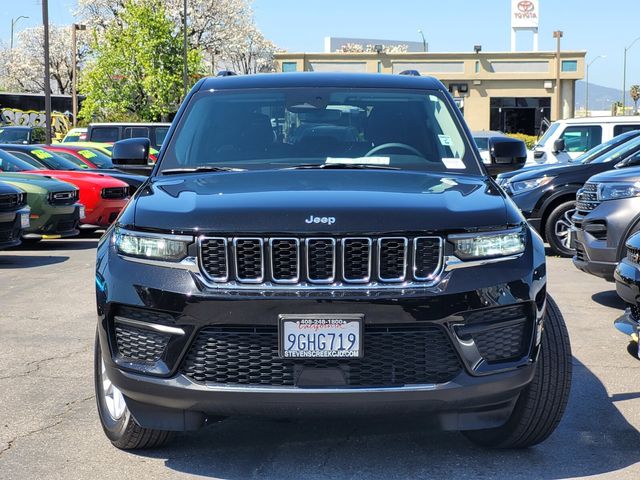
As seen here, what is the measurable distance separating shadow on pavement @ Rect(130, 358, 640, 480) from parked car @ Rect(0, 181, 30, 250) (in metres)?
7.71

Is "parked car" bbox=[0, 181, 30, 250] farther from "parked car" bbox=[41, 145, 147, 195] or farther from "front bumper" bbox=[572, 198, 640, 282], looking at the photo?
"front bumper" bbox=[572, 198, 640, 282]

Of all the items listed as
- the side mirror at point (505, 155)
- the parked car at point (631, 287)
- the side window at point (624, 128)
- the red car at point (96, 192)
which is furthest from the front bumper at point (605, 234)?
the side window at point (624, 128)

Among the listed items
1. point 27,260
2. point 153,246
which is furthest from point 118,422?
point 27,260

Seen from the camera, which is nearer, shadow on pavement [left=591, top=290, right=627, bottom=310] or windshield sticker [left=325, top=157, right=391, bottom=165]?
windshield sticker [left=325, top=157, right=391, bottom=165]

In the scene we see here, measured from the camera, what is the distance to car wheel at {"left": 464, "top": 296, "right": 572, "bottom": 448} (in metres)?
4.20

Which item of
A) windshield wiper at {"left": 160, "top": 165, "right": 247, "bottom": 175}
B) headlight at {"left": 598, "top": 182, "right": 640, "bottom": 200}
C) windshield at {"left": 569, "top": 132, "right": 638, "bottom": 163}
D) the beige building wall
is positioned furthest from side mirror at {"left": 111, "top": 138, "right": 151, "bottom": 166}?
the beige building wall

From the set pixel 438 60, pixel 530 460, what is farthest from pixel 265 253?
pixel 438 60

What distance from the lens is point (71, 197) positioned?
549 inches

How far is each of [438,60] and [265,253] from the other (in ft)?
192

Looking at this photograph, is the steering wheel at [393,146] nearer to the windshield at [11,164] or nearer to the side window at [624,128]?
the windshield at [11,164]

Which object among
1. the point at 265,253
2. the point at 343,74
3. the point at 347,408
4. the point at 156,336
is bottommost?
the point at 347,408

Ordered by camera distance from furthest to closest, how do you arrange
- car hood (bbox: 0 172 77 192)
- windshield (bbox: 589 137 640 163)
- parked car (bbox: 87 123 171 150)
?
parked car (bbox: 87 123 171 150)
car hood (bbox: 0 172 77 192)
windshield (bbox: 589 137 640 163)

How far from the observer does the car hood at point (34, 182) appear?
13.8 m

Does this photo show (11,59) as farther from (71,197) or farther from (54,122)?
(71,197)
